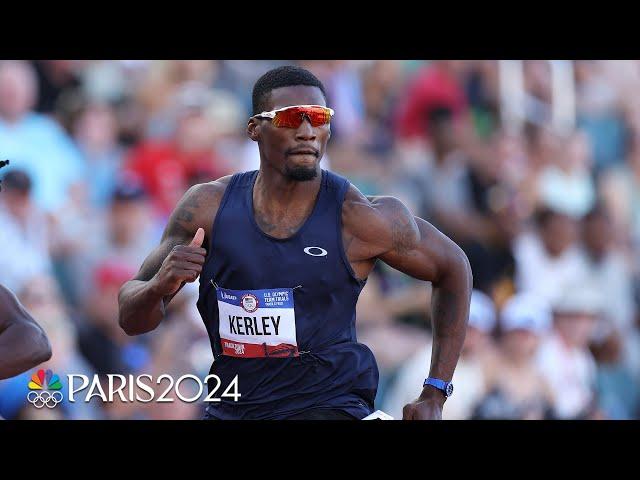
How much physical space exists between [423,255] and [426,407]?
0.72m

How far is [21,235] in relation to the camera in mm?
8680

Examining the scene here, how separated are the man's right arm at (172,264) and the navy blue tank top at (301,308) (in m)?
0.12

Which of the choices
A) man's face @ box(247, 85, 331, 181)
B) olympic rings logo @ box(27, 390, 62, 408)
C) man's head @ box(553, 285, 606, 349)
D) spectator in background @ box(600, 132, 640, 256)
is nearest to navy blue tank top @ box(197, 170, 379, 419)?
man's face @ box(247, 85, 331, 181)

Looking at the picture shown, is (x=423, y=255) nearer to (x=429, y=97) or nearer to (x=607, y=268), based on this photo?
(x=429, y=97)

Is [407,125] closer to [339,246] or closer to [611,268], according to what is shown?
[611,268]

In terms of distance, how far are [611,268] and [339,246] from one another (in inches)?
186

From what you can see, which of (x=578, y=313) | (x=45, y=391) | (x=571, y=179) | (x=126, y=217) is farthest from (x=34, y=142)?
(x=578, y=313)

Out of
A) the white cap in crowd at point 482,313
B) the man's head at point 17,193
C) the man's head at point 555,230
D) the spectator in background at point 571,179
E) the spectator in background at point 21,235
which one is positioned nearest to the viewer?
the spectator in background at point 21,235

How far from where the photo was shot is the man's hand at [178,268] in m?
5.14

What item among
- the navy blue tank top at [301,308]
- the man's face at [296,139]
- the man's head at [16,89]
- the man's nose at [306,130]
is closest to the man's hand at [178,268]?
the navy blue tank top at [301,308]

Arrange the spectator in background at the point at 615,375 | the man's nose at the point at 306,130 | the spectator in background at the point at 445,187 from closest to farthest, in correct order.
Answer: the man's nose at the point at 306,130 < the spectator in background at the point at 445,187 < the spectator in background at the point at 615,375

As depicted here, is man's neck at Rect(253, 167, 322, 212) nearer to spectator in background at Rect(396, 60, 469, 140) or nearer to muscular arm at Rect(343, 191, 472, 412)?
muscular arm at Rect(343, 191, 472, 412)

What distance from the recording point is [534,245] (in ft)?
31.4

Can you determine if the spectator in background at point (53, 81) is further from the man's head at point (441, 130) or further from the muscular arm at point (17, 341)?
the muscular arm at point (17, 341)
